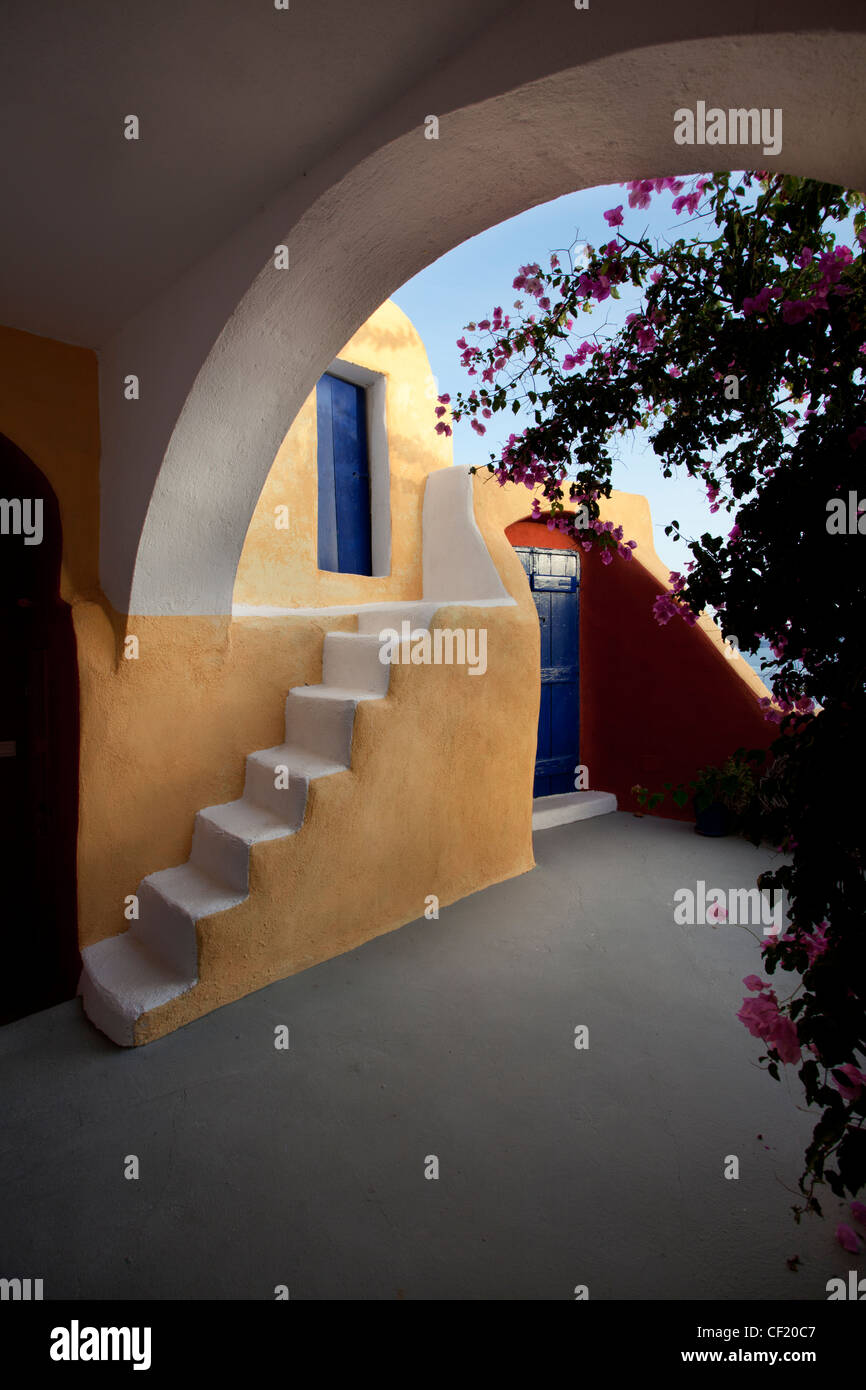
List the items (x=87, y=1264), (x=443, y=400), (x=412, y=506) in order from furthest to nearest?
(x=412, y=506) < (x=443, y=400) < (x=87, y=1264)

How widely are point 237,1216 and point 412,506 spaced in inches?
173

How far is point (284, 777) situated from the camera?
10.1ft

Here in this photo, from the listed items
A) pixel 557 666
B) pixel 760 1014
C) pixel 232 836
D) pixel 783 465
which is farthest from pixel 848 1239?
pixel 557 666

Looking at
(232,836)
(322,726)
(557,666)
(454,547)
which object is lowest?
(232,836)

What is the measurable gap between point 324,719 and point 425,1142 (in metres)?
1.90

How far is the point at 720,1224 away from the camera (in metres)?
1.66

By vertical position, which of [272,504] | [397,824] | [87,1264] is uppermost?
[272,504]

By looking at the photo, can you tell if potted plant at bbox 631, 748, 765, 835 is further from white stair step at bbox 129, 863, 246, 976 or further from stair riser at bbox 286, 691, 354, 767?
white stair step at bbox 129, 863, 246, 976

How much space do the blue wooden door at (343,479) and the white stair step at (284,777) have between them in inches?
70.8

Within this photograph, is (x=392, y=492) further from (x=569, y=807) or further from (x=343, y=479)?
(x=569, y=807)

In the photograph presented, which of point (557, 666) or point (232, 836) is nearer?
point (232, 836)

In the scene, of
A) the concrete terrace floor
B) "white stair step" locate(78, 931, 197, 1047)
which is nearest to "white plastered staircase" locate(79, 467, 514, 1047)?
"white stair step" locate(78, 931, 197, 1047)
